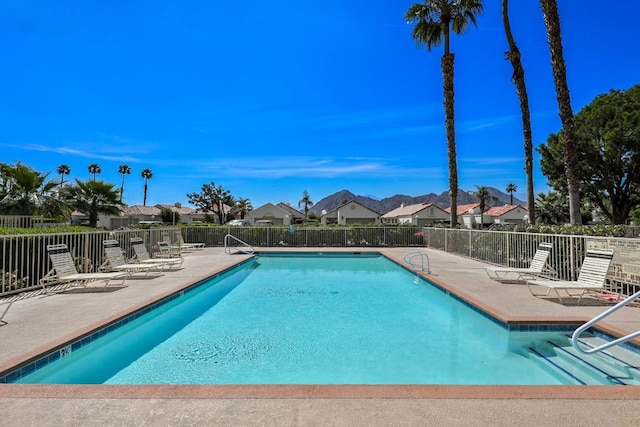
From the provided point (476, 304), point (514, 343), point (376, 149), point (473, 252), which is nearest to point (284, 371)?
point (514, 343)

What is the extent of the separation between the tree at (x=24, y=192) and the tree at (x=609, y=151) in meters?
30.2

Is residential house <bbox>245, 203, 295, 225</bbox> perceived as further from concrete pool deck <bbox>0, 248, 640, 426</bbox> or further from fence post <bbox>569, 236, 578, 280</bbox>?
concrete pool deck <bbox>0, 248, 640, 426</bbox>

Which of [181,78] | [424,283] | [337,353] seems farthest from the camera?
[181,78]

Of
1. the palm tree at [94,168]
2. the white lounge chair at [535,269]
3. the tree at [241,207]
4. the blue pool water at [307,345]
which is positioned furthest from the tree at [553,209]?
the palm tree at [94,168]

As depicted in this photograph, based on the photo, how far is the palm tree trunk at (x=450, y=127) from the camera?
1905 centimetres

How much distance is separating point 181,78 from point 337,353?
16610 mm

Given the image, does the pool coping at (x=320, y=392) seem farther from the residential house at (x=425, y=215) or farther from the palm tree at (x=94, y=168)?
the palm tree at (x=94, y=168)

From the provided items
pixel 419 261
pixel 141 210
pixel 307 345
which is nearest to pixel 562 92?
pixel 419 261

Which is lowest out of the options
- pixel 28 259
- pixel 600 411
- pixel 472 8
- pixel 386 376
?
pixel 386 376

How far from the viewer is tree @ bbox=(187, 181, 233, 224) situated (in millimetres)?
79875

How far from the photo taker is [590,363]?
14.1ft

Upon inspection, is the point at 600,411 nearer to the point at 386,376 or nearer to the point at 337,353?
the point at 386,376

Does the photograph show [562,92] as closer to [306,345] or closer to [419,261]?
[419,261]

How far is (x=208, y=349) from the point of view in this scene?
5.25m
